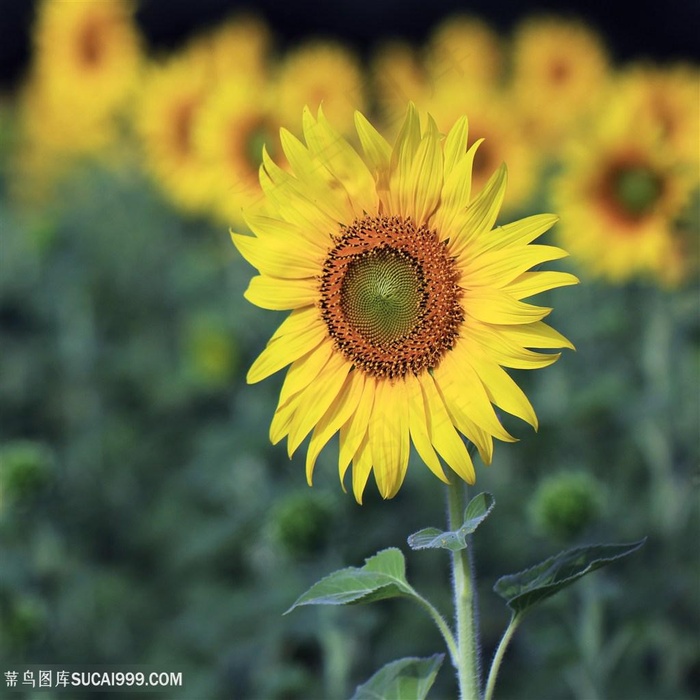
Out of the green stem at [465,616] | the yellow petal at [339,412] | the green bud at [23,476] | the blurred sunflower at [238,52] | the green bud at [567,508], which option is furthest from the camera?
the blurred sunflower at [238,52]

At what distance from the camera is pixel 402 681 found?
1.44 metres

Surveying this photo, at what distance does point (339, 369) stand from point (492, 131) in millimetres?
2359

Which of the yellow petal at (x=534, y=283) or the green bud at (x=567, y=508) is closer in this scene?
the yellow petal at (x=534, y=283)

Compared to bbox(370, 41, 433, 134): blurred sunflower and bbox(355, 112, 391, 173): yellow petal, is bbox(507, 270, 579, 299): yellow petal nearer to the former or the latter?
bbox(355, 112, 391, 173): yellow petal

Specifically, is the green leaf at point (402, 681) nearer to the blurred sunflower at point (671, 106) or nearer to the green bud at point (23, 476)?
the green bud at point (23, 476)

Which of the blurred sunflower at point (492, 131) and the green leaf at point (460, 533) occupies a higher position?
the blurred sunflower at point (492, 131)

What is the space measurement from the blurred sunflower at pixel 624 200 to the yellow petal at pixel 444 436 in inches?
69.6

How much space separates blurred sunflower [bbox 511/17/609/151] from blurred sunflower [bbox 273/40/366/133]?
66cm

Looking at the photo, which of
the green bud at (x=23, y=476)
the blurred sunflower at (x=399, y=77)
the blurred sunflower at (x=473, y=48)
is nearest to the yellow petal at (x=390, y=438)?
the green bud at (x=23, y=476)

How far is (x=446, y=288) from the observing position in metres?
1.48

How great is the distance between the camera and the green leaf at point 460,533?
4.18 ft

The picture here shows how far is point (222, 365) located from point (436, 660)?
207 cm

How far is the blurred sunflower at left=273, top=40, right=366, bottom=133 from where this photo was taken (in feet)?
12.0

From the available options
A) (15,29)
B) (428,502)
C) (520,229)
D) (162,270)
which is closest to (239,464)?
(428,502)
